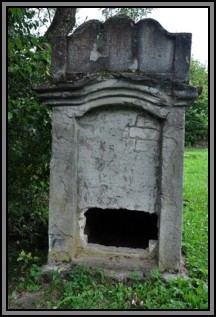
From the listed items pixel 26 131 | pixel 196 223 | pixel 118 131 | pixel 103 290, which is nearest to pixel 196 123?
pixel 196 223

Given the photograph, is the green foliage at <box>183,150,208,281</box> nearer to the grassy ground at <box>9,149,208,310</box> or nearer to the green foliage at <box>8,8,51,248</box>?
the grassy ground at <box>9,149,208,310</box>

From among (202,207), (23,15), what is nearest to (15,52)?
(23,15)

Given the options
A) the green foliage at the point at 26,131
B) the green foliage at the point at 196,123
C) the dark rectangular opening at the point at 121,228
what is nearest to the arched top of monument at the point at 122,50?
the green foliage at the point at 26,131

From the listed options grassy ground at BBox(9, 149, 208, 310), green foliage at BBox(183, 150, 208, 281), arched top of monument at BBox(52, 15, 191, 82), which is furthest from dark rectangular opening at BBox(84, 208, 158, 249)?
arched top of monument at BBox(52, 15, 191, 82)

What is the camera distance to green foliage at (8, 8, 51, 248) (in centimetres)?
435

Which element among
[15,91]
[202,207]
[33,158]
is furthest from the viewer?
[202,207]

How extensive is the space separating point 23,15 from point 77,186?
2190 mm

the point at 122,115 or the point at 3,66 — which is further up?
the point at 3,66

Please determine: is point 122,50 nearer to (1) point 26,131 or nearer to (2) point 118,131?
(2) point 118,131

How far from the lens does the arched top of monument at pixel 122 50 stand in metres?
4.06

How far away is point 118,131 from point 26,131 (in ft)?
4.68

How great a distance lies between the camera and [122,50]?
416 cm

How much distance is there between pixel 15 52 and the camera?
439 centimetres

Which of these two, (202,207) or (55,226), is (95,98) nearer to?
(55,226)
